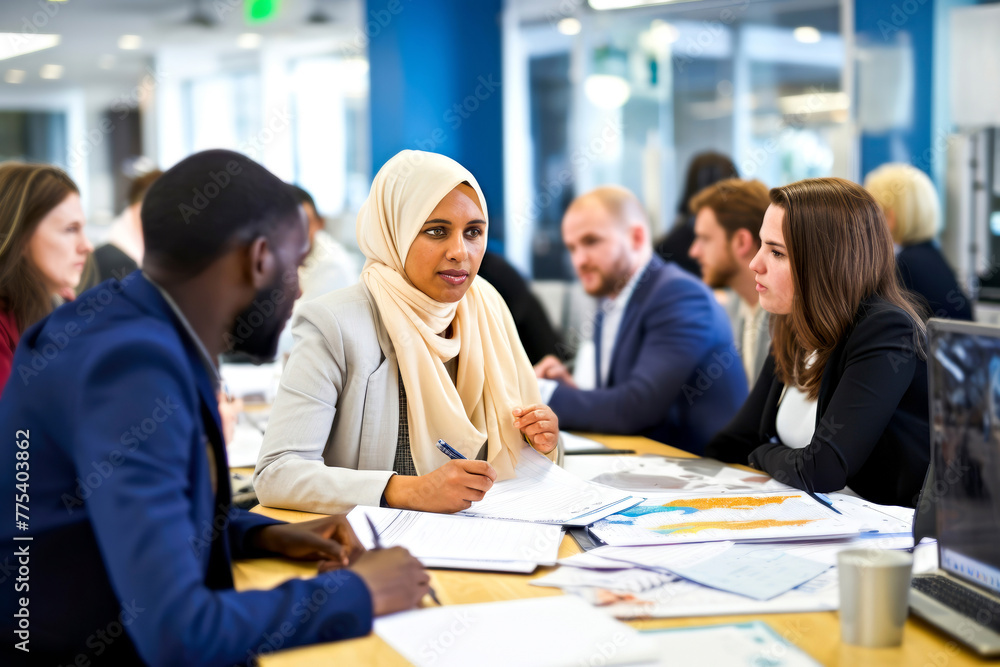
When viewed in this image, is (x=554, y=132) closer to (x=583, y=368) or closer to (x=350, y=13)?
(x=350, y=13)

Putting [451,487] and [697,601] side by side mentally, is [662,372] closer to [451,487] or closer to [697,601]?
[451,487]

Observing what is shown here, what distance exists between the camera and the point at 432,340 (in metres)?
1.96

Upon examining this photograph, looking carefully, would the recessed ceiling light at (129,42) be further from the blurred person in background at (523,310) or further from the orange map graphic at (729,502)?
the orange map graphic at (729,502)

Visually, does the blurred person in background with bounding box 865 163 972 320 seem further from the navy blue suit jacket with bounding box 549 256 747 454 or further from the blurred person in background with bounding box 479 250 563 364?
the blurred person in background with bounding box 479 250 563 364

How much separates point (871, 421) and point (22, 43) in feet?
25.2

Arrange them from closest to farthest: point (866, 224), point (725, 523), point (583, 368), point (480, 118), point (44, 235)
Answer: point (725, 523), point (866, 224), point (44, 235), point (583, 368), point (480, 118)

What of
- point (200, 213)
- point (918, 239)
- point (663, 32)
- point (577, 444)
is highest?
point (663, 32)

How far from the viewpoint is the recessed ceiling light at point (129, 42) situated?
7.29 m

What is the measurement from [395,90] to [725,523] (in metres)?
4.84

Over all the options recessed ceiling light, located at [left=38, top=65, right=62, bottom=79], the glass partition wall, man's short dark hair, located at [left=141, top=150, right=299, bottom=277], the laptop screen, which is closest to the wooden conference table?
the laptop screen

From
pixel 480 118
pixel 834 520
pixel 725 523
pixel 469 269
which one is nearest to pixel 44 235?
pixel 469 269

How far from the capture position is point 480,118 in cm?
636

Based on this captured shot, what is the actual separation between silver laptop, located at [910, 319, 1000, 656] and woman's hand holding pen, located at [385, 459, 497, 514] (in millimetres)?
715

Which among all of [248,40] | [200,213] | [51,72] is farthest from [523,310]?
[51,72]
